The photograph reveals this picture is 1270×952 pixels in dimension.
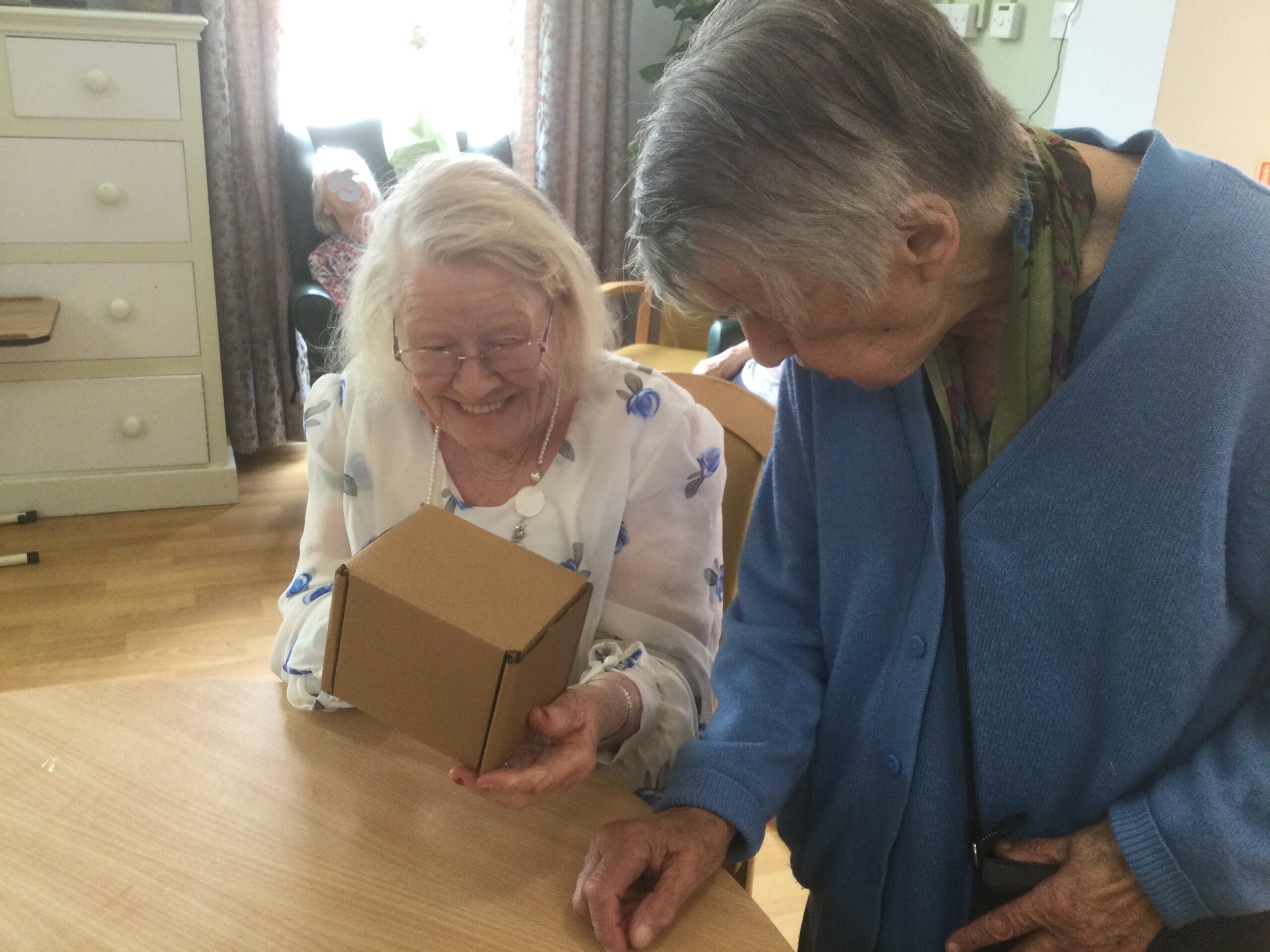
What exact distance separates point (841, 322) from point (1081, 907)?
19.2 inches

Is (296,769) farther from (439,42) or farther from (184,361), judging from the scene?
(439,42)

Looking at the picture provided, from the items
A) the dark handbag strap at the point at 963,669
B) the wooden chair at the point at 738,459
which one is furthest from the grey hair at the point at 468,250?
the dark handbag strap at the point at 963,669

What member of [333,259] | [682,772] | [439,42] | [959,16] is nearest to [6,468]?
[333,259]

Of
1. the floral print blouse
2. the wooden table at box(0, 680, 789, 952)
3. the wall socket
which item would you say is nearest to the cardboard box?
the wooden table at box(0, 680, 789, 952)

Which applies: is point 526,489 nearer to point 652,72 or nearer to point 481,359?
point 481,359

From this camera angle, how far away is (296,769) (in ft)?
3.14

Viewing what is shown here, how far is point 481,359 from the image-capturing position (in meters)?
1.17

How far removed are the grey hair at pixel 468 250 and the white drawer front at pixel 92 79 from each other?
2067mm

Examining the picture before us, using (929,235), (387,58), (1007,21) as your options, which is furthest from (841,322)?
(387,58)

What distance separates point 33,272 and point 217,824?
268 cm

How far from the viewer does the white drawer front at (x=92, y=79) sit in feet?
9.17

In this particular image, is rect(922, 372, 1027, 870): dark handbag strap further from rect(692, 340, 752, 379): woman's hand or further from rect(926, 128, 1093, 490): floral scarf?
rect(692, 340, 752, 379): woman's hand

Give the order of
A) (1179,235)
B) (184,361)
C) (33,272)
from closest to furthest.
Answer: (1179,235), (33,272), (184,361)

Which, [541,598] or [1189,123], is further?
[1189,123]
